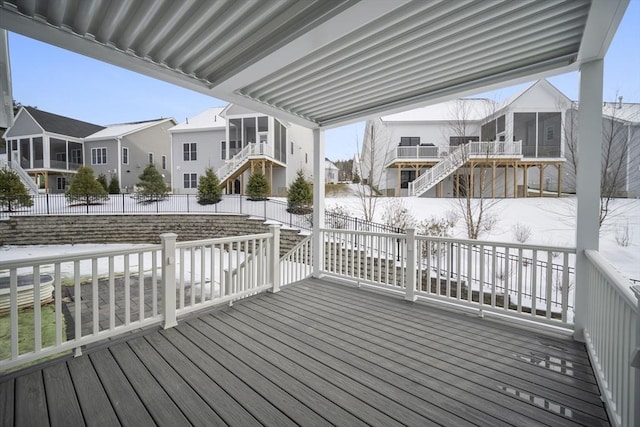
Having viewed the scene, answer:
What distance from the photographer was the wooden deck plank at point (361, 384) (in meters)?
1.89

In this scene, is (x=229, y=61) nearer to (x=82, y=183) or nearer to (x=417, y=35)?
(x=417, y=35)

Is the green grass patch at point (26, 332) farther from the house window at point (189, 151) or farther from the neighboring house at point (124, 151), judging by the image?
the neighboring house at point (124, 151)

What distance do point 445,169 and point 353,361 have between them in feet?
43.5

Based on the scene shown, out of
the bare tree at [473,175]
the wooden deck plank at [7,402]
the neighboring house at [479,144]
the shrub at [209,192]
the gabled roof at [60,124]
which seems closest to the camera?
the wooden deck plank at [7,402]

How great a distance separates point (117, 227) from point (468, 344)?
541 inches

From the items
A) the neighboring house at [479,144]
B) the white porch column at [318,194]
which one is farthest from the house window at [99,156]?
the white porch column at [318,194]

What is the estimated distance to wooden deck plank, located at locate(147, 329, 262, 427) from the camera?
187 centimetres

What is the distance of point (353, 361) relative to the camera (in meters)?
2.54

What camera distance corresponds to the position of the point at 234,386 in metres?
2.19

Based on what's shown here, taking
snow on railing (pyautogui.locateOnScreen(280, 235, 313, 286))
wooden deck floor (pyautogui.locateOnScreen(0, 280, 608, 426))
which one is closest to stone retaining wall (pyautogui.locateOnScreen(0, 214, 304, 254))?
snow on railing (pyautogui.locateOnScreen(280, 235, 313, 286))

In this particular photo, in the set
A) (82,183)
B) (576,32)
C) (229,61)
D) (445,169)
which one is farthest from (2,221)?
(445,169)

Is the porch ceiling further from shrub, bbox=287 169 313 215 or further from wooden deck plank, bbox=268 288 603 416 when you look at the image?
shrub, bbox=287 169 313 215

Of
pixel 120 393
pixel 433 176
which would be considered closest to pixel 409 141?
pixel 433 176

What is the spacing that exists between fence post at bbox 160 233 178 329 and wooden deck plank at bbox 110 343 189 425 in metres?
0.50
